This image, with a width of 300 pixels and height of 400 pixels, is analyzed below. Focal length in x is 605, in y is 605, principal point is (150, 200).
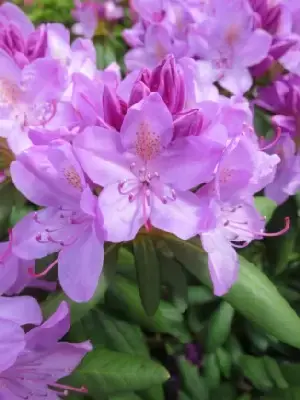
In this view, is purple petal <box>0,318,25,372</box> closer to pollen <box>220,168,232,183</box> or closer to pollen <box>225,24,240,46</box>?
pollen <box>220,168,232,183</box>

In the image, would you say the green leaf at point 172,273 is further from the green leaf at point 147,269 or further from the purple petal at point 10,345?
the purple petal at point 10,345

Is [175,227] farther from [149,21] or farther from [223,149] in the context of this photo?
[149,21]

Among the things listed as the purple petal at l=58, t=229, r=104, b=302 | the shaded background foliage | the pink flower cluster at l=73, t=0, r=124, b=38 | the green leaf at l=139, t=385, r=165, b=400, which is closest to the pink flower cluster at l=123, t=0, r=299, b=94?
the shaded background foliage

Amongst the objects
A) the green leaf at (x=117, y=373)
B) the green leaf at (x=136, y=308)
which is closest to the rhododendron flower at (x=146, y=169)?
the green leaf at (x=117, y=373)

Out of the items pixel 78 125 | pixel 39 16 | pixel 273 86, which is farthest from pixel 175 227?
pixel 39 16

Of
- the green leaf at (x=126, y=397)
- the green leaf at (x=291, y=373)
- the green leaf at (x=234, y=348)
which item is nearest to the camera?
the green leaf at (x=126, y=397)

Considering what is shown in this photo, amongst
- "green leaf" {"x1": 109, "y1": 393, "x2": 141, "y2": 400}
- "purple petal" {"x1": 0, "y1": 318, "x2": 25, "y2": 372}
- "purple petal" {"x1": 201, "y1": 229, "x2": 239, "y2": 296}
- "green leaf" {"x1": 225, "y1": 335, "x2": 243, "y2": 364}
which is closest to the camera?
"purple petal" {"x1": 0, "y1": 318, "x2": 25, "y2": 372}

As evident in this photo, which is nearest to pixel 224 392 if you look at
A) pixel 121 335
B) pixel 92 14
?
pixel 121 335
